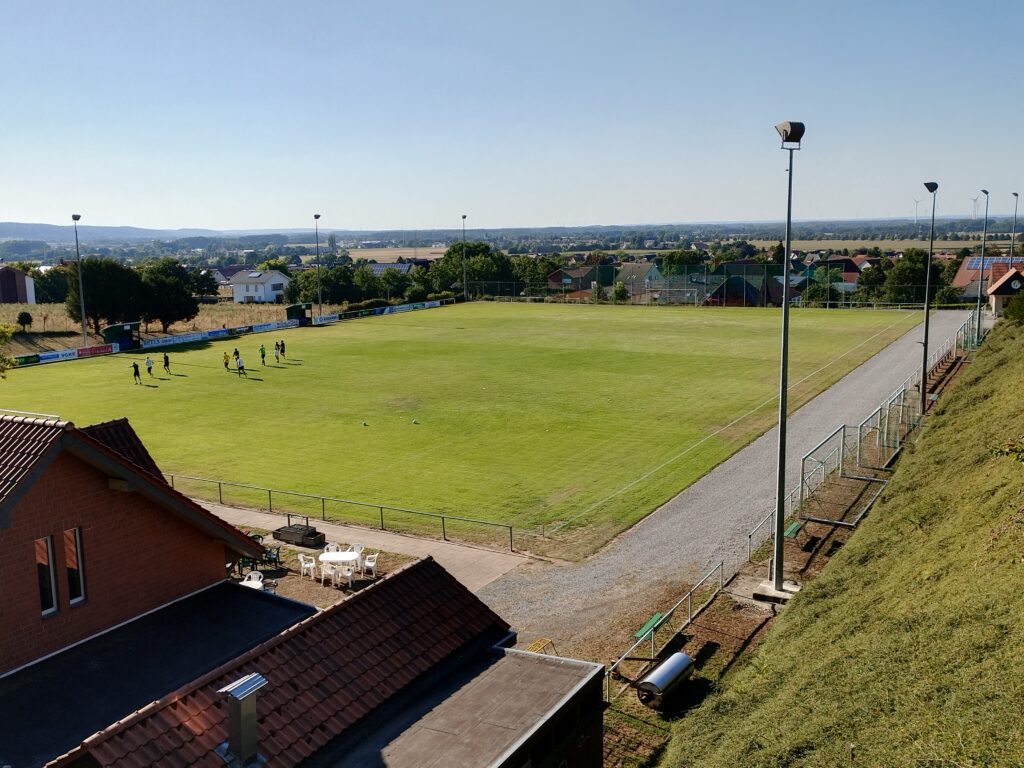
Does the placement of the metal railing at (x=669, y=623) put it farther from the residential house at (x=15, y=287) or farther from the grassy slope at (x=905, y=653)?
the residential house at (x=15, y=287)

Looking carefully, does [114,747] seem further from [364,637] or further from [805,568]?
[805,568]

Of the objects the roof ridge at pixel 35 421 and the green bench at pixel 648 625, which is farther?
the green bench at pixel 648 625

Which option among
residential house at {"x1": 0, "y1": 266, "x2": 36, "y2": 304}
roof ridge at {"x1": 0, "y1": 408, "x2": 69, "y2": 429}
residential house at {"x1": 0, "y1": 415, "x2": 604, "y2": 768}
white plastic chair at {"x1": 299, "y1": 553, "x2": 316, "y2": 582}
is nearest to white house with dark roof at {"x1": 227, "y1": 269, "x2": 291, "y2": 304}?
residential house at {"x1": 0, "y1": 266, "x2": 36, "y2": 304}

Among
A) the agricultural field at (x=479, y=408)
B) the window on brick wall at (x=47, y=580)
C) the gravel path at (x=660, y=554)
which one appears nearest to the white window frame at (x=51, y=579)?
the window on brick wall at (x=47, y=580)

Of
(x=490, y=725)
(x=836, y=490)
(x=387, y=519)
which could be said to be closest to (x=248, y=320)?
(x=387, y=519)

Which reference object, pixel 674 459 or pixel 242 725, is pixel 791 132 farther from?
pixel 674 459

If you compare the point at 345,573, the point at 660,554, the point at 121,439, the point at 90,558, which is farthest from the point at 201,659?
the point at 660,554
